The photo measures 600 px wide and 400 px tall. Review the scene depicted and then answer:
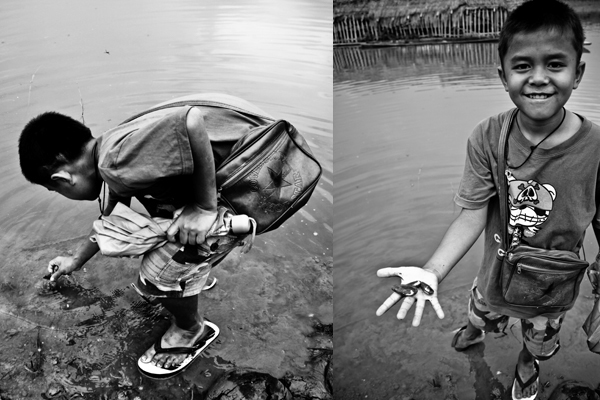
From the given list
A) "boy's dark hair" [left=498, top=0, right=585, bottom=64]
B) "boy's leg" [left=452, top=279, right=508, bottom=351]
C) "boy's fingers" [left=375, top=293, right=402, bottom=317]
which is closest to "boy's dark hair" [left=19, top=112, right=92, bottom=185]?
"boy's fingers" [left=375, top=293, right=402, bottom=317]

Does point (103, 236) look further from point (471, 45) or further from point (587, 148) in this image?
point (471, 45)

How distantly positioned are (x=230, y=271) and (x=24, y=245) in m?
1.31

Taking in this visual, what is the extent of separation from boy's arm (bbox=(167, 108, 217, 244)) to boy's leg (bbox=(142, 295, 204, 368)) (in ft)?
1.41

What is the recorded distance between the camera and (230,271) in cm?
283

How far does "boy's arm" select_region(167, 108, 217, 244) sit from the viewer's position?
1.59 meters

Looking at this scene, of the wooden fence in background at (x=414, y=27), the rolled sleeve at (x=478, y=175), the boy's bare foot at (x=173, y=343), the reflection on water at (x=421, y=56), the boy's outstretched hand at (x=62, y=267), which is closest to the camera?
the rolled sleeve at (x=478, y=175)

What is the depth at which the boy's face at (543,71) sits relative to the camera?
5.05 ft

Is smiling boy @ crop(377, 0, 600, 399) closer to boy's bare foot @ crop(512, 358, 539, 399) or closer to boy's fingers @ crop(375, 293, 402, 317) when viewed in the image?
boy's fingers @ crop(375, 293, 402, 317)

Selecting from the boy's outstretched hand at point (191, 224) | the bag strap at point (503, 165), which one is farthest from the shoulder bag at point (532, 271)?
the boy's outstretched hand at point (191, 224)

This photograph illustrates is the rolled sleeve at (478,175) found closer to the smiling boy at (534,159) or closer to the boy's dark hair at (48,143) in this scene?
the smiling boy at (534,159)

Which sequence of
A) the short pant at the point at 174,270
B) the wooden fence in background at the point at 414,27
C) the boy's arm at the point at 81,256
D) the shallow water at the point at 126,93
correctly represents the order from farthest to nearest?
the wooden fence in background at the point at 414,27 < the shallow water at the point at 126,93 < the boy's arm at the point at 81,256 < the short pant at the point at 174,270

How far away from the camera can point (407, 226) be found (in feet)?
11.1

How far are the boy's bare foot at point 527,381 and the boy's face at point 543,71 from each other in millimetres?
1186

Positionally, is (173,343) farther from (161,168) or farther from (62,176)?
(161,168)
